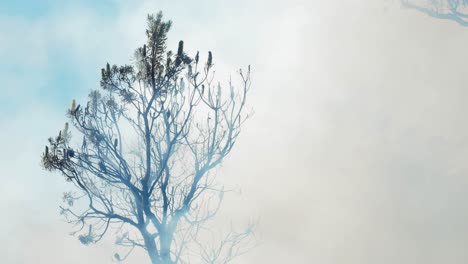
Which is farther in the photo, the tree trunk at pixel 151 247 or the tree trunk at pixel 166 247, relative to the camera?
the tree trunk at pixel 151 247

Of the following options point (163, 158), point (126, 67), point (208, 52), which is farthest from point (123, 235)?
point (208, 52)

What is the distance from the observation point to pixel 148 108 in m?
11.4

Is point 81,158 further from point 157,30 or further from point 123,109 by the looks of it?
point 157,30

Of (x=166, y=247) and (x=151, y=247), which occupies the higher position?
(x=151, y=247)

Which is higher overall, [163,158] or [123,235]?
[163,158]

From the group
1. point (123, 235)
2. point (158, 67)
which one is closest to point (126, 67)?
point (158, 67)

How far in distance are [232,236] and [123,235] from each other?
266cm

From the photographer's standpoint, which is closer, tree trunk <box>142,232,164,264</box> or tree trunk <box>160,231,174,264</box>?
tree trunk <box>160,231,174,264</box>

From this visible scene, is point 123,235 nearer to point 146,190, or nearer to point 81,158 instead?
point 146,190

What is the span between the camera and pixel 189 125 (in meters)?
11.5

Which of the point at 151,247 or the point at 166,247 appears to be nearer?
the point at 166,247

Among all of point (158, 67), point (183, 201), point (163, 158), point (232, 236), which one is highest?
point (158, 67)

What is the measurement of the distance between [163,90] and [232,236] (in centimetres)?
399

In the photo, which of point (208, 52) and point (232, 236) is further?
point (232, 236)
